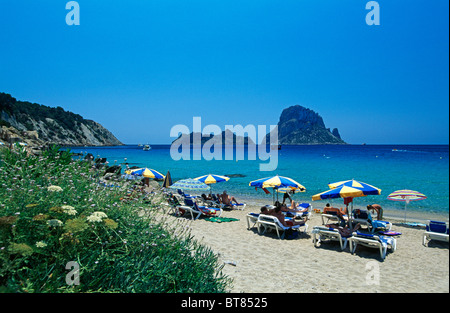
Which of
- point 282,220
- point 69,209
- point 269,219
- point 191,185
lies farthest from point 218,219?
point 69,209

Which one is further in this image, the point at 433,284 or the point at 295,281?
the point at 295,281

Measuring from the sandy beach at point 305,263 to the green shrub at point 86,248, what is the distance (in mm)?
1139

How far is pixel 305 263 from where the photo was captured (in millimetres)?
6355

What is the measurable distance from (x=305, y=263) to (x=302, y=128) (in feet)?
574

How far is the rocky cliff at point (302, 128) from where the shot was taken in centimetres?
17112

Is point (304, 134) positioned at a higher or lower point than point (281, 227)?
higher

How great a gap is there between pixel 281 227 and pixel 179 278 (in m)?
6.01

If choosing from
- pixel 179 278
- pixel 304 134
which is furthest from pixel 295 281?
pixel 304 134

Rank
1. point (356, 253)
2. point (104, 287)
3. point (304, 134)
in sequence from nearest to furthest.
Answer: point (104, 287) < point (356, 253) < point (304, 134)

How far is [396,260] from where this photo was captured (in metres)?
6.54
